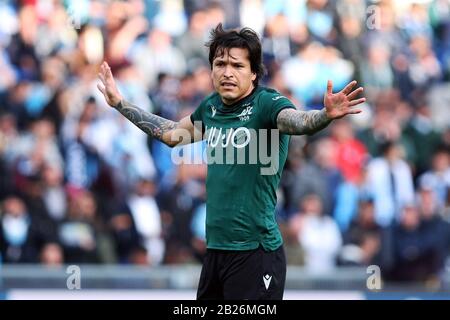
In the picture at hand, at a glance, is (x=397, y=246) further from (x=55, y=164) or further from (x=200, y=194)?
(x=55, y=164)

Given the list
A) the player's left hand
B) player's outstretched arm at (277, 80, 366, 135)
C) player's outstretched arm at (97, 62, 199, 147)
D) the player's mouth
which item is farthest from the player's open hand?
the player's left hand

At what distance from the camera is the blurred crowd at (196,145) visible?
12867 mm

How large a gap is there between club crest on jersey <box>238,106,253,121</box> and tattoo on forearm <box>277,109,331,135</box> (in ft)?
0.79

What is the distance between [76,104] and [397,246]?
408 cm

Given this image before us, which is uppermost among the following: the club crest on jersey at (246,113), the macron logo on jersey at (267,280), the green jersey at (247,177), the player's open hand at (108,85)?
the player's open hand at (108,85)

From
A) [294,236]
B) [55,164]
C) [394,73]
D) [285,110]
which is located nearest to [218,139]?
[285,110]

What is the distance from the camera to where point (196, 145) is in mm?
12477

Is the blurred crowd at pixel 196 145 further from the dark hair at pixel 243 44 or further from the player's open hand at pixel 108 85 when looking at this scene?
the dark hair at pixel 243 44

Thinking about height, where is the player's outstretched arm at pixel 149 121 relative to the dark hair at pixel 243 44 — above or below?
below

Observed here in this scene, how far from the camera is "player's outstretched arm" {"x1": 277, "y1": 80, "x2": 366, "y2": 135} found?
6.30 m

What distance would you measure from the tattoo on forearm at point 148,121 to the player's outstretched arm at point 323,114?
1.23 metres

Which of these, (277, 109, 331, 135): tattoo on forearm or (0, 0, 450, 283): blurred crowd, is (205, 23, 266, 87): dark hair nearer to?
(277, 109, 331, 135): tattoo on forearm

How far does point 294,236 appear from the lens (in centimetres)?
1263

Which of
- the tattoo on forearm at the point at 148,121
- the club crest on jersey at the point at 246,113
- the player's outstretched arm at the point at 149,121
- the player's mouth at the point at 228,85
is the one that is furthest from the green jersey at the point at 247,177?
the tattoo on forearm at the point at 148,121
